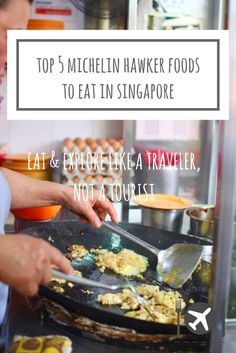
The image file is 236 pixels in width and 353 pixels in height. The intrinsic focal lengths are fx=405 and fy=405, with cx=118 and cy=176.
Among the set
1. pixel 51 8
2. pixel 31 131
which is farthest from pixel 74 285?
pixel 51 8

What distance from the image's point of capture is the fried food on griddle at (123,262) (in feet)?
2.98

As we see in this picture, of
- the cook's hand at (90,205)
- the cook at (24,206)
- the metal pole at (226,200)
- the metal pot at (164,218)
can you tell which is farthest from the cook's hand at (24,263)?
the metal pot at (164,218)

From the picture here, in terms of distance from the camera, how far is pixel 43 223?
3.47ft

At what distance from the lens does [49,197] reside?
0.90m

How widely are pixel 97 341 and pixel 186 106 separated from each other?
0.39m

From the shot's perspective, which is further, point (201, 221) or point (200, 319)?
point (201, 221)

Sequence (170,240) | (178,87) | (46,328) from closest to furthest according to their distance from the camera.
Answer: (178,87)
(46,328)
(170,240)

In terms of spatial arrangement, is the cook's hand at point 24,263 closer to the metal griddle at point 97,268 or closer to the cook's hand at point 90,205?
the metal griddle at point 97,268

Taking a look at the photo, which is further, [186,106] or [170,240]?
[170,240]

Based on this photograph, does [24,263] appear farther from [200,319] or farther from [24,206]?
[24,206]

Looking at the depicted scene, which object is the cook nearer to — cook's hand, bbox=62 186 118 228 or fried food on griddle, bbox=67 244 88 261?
cook's hand, bbox=62 186 118 228

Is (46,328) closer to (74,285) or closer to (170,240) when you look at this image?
(74,285)

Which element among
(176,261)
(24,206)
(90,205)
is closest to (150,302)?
(176,261)

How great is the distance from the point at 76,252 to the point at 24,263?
1.76 feet
